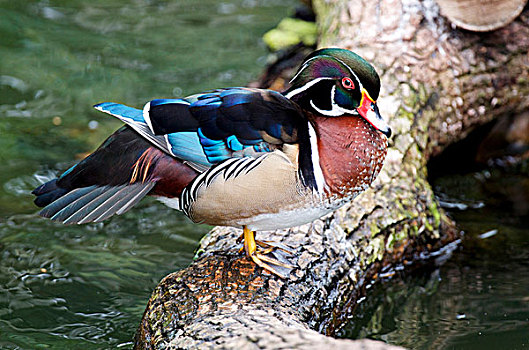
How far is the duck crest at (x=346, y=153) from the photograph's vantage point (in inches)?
114

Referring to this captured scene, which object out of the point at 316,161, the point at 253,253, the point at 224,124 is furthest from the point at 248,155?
the point at 253,253

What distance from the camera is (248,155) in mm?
2846

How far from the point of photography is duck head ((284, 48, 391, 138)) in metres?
2.85

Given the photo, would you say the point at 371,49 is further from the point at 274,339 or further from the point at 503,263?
the point at 274,339

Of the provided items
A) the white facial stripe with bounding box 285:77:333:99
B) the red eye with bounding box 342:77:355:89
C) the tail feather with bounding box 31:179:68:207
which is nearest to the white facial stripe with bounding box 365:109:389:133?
the red eye with bounding box 342:77:355:89

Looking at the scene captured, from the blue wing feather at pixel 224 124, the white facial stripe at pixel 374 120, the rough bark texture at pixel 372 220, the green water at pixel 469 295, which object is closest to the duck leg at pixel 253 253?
the rough bark texture at pixel 372 220

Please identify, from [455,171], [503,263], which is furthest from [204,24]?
[503,263]

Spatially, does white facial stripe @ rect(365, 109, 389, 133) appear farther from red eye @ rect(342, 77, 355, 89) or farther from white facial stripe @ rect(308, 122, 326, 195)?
white facial stripe @ rect(308, 122, 326, 195)

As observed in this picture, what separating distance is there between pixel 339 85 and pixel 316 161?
13.3 inches

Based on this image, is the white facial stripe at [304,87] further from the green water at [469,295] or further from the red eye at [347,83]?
the green water at [469,295]

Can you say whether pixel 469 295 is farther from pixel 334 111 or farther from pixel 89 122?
pixel 89 122

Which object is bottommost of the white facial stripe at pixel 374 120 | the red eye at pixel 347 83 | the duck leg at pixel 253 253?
the duck leg at pixel 253 253

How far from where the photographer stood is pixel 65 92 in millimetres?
6227

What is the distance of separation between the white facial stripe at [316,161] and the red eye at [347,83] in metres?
0.23
